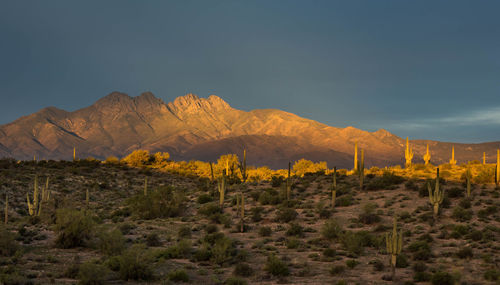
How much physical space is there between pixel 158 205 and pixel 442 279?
977 inches

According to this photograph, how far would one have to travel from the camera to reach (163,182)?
194ft

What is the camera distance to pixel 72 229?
65.1ft

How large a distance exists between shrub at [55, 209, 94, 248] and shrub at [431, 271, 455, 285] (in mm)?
16238

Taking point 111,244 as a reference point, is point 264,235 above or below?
below

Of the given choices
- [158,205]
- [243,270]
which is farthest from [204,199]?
[243,270]

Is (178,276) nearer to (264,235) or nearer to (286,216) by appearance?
(264,235)

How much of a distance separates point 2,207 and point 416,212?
33.7 meters

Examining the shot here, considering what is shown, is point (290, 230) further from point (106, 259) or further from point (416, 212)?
point (106, 259)

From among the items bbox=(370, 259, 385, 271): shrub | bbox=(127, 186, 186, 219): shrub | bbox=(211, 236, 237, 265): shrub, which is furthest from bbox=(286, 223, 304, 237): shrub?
Answer: bbox=(127, 186, 186, 219): shrub

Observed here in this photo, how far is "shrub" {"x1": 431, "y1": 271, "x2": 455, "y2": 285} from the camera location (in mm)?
14180

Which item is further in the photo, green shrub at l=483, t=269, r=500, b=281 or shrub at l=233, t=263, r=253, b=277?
shrub at l=233, t=263, r=253, b=277

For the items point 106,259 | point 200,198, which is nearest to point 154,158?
point 200,198

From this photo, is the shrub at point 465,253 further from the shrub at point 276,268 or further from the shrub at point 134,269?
the shrub at point 134,269

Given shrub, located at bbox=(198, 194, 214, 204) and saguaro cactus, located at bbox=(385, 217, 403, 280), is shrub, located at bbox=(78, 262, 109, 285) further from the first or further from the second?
shrub, located at bbox=(198, 194, 214, 204)
